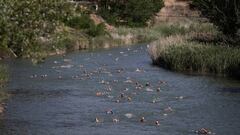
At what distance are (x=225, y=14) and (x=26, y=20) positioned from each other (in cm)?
2565

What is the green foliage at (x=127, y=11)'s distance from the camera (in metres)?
69.1

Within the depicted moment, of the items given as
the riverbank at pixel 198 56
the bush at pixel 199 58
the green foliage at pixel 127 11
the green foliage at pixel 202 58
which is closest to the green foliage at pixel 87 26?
the green foliage at pixel 127 11

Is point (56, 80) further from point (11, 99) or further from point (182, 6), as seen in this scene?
point (182, 6)

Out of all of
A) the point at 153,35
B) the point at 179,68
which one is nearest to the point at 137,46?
the point at 153,35

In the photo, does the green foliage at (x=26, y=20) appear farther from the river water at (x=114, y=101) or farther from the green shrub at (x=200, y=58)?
the green shrub at (x=200, y=58)

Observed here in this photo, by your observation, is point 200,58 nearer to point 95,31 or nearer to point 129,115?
point 129,115

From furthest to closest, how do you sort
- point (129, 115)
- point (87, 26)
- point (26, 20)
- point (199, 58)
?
point (87, 26) → point (199, 58) → point (129, 115) → point (26, 20)

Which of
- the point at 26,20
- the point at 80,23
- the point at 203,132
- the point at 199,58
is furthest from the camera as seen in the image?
the point at 80,23

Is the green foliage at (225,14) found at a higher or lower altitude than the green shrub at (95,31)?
higher

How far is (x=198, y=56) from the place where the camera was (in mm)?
34000

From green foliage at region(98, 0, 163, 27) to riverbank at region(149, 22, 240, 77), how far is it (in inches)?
1156

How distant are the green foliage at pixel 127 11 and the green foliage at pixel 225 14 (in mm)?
28272

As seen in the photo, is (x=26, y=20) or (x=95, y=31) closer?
(x=26, y=20)

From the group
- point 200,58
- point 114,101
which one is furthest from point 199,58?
point 114,101
